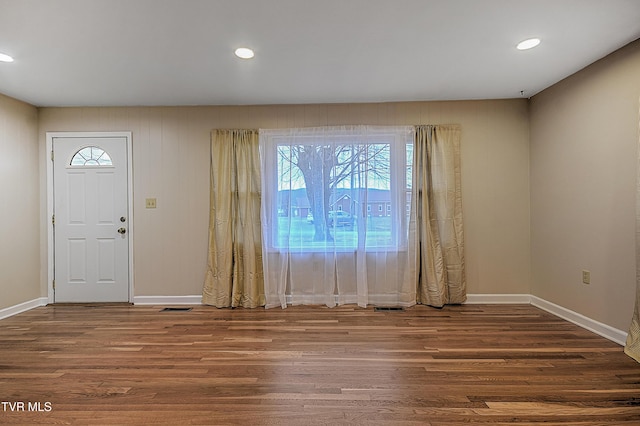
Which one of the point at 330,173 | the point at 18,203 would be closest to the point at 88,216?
the point at 18,203

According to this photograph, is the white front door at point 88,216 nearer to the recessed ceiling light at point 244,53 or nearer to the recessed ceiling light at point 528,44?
the recessed ceiling light at point 244,53

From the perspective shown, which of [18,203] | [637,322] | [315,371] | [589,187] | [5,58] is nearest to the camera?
[315,371]

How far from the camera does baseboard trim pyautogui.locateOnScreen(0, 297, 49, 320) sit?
346cm

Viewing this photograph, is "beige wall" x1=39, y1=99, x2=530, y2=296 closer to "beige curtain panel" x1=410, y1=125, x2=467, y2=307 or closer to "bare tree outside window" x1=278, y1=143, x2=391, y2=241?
"beige curtain panel" x1=410, y1=125, x2=467, y2=307

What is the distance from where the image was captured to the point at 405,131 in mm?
3775

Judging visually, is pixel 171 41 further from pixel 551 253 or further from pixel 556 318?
pixel 556 318

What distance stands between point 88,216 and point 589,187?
5488 millimetres

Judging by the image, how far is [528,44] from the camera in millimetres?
2492

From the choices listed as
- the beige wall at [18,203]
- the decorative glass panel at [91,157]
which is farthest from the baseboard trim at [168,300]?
the decorative glass panel at [91,157]

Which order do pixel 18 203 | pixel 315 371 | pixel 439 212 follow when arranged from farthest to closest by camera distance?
pixel 439 212
pixel 18 203
pixel 315 371

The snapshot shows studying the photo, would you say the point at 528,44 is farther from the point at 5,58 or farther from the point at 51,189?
the point at 51,189

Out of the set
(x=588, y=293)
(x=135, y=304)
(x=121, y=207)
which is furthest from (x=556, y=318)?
(x=121, y=207)

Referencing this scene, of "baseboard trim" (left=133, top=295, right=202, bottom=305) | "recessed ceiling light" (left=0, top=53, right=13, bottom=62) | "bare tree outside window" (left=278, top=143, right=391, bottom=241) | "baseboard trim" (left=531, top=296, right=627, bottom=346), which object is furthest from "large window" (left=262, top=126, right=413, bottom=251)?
"recessed ceiling light" (left=0, top=53, right=13, bottom=62)

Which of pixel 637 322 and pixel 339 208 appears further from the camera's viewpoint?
pixel 339 208
